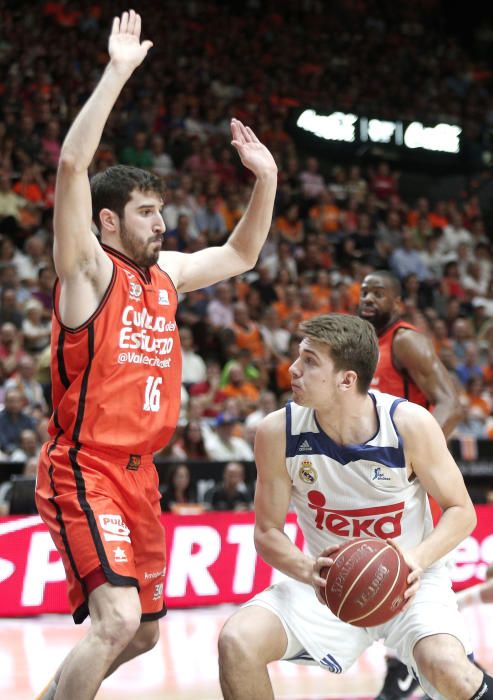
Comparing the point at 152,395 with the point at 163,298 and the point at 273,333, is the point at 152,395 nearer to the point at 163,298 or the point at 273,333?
the point at 163,298

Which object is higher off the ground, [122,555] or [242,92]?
[242,92]

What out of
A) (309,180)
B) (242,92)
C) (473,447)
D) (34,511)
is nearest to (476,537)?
(473,447)

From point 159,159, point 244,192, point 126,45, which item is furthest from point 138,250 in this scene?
point 244,192

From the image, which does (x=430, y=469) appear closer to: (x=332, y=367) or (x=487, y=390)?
(x=332, y=367)

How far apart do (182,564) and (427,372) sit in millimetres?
3338

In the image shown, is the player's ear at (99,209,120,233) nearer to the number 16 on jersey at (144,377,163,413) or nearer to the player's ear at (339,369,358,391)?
the number 16 on jersey at (144,377,163,413)

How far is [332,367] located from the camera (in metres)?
3.71

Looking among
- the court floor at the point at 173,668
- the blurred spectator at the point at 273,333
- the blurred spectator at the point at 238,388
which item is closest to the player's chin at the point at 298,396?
the court floor at the point at 173,668

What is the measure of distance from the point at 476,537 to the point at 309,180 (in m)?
7.83

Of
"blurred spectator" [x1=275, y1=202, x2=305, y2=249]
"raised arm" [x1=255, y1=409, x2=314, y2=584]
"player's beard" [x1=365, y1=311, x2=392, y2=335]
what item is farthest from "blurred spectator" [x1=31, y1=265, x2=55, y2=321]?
"raised arm" [x1=255, y1=409, x2=314, y2=584]

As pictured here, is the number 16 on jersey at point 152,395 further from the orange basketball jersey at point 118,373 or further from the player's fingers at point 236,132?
the player's fingers at point 236,132

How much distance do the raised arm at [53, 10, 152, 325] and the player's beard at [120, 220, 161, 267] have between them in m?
0.18

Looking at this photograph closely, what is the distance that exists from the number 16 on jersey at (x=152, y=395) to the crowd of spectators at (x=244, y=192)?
4.47 meters

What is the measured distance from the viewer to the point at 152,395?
12.7 feet
